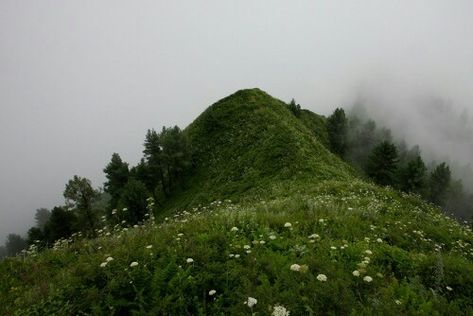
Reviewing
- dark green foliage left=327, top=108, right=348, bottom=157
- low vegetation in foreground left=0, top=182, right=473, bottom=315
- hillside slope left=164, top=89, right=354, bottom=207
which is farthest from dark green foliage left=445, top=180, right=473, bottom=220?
low vegetation in foreground left=0, top=182, right=473, bottom=315

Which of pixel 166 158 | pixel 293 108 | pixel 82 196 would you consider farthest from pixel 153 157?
pixel 293 108

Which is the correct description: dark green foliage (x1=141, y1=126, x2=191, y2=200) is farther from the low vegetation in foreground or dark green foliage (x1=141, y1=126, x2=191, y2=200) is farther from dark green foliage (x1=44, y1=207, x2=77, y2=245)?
the low vegetation in foreground

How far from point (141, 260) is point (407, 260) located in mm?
5493

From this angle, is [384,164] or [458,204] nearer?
[384,164]

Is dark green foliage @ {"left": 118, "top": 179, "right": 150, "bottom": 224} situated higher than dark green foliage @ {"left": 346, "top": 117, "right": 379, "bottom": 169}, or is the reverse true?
dark green foliage @ {"left": 118, "top": 179, "right": 150, "bottom": 224}

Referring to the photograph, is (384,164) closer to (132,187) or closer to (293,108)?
(293,108)

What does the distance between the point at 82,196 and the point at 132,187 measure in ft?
22.5

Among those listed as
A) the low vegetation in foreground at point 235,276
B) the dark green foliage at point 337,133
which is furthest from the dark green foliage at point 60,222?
the dark green foliage at point 337,133

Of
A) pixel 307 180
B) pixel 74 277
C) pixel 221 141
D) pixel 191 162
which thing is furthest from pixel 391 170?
pixel 74 277

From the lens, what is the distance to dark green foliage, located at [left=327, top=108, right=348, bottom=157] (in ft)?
250

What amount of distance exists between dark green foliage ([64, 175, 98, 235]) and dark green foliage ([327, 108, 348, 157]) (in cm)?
5178

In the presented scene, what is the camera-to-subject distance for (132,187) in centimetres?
4528

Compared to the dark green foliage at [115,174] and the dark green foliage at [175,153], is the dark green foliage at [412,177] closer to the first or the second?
the dark green foliage at [175,153]

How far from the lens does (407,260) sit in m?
7.34
